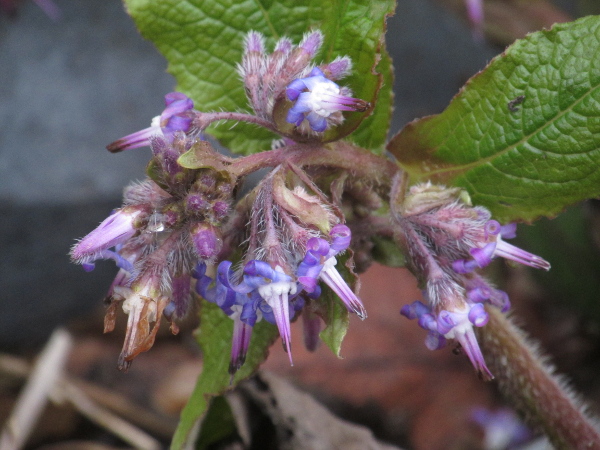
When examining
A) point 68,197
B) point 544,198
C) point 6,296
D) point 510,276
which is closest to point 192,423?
point 544,198

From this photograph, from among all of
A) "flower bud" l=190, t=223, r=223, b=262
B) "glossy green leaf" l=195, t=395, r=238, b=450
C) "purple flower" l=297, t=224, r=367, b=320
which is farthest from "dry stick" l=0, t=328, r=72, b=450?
"purple flower" l=297, t=224, r=367, b=320

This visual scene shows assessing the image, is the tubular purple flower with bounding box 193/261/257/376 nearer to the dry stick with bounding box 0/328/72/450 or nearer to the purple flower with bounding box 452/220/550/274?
the purple flower with bounding box 452/220/550/274

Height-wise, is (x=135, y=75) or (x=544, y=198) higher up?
(x=544, y=198)

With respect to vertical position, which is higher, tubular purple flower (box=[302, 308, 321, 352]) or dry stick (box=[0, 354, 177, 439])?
tubular purple flower (box=[302, 308, 321, 352])

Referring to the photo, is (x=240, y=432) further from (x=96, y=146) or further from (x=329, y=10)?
(x=96, y=146)

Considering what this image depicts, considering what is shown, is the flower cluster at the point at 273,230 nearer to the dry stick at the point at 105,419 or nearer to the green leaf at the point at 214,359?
the green leaf at the point at 214,359

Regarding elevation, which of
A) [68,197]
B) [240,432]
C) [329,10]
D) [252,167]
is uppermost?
[329,10]
